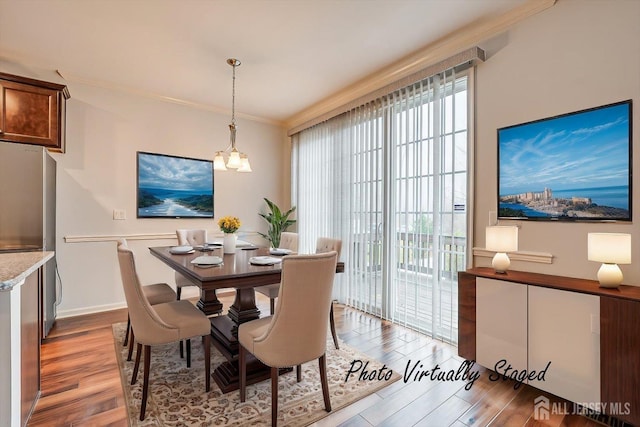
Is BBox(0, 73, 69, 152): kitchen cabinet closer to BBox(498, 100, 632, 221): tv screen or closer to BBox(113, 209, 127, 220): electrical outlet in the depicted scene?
BBox(113, 209, 127, 220): electrical outlet

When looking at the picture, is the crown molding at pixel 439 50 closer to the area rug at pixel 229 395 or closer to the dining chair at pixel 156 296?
the area rug at pixel 229 395

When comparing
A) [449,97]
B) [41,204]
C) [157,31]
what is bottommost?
[41,204]

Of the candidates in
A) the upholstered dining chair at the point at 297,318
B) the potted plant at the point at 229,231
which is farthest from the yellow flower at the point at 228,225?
the upholstered dining chair at the point at 297,318

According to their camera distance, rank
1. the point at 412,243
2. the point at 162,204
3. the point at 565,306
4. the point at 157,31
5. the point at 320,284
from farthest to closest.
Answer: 1. the point at 162,204
2. the point at 412,243
3. the point at 157,31
4. the point at 565,306
5. the point at 320,284

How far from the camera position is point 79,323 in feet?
10.7

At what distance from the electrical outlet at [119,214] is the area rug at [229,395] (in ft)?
6.23

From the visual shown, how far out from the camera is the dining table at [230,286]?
180cm

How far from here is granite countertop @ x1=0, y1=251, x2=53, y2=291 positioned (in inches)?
48.2

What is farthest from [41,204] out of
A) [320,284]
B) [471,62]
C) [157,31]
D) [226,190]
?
[471,62]

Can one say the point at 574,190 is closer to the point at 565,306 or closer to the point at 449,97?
the point at 565,306

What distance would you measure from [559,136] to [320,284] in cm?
199

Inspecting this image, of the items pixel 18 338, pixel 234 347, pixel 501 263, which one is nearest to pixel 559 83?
pixel 501 263

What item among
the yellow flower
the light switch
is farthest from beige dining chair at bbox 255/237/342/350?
the light switch

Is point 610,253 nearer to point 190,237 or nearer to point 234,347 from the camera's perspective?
point 234,347
